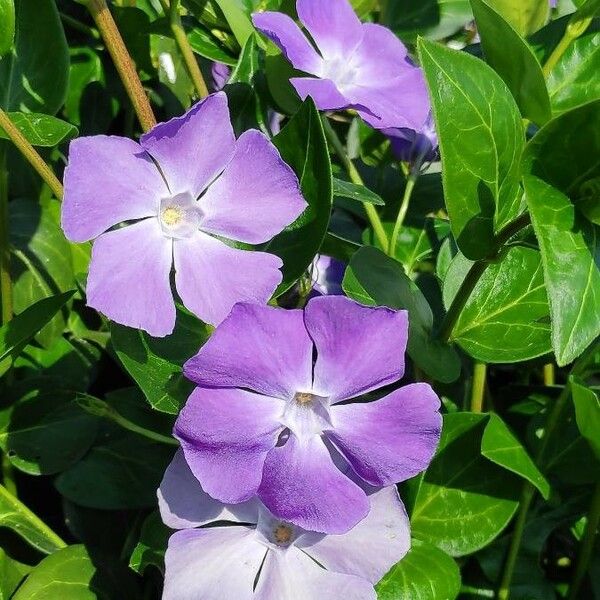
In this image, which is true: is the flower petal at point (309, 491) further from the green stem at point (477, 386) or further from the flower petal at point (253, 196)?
the green stem at point (477, 386)

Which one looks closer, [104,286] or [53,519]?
[104,286]

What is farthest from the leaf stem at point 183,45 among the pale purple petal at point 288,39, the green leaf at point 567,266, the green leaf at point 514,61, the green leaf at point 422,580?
the green leaf at point 422,580

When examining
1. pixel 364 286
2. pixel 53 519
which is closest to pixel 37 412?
pixel 53 519

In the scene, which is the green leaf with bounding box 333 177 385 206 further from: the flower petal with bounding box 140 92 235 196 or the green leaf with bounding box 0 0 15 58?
the green leaf with bounding box 0 0 15 58

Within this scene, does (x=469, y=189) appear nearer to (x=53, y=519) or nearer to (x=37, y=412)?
(x=37, y=412)

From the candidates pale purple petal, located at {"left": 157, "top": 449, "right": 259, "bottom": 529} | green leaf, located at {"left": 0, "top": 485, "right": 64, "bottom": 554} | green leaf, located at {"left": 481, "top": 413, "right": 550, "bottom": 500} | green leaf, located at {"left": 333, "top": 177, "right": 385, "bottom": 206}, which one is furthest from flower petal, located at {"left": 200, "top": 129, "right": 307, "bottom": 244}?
green leaf, located at {"left": 0, "top": 485, "right": 64, "bottom": 554}

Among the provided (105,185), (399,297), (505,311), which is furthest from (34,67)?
(505,311)
